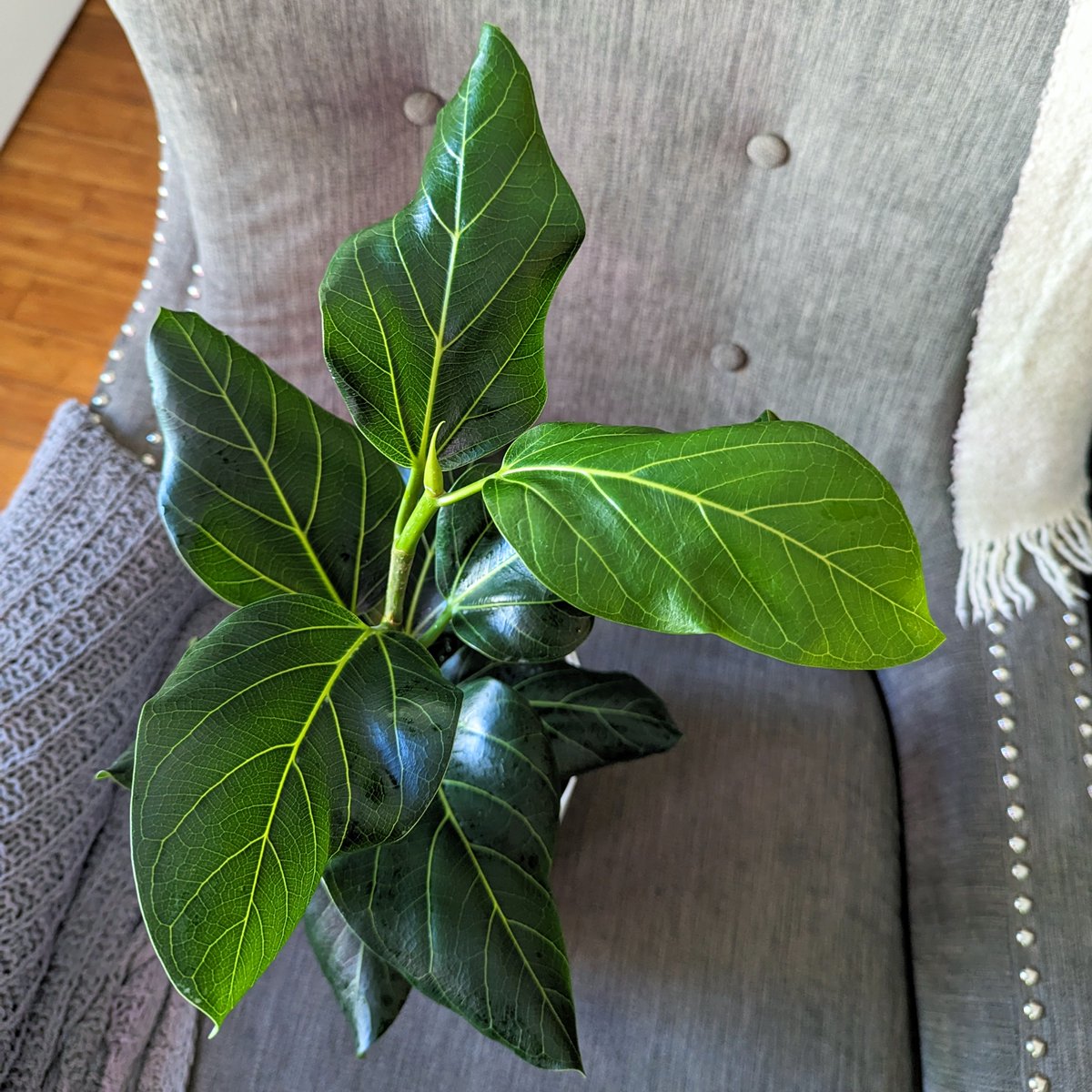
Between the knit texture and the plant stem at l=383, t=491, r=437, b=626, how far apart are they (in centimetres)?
27

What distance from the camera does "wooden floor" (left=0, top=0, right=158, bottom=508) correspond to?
129cm

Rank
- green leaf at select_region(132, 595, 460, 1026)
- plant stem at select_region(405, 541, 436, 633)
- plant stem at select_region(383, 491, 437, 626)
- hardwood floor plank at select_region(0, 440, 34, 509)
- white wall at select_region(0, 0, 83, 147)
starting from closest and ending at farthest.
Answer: green leaf at select_region(132, 595, 460, 1026) < plant stem at select_region(383, 491, 437, 626) < plant stem at select_region(405, 541, 436, 633) < hardwood floor plank at select_region(0, 440, 34, 509) < white wall at select_region(0, 0, 83, 147)

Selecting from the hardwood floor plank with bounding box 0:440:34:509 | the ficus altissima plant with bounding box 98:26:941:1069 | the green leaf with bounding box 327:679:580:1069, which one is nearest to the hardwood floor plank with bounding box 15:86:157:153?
the hardwood floor plank with bounding box 0:440:34:509

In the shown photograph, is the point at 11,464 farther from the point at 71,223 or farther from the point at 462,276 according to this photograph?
the point at 462,276

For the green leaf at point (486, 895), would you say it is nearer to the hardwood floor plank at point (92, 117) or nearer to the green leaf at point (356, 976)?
the green leaf at point (356, 976)

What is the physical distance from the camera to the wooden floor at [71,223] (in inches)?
50.8

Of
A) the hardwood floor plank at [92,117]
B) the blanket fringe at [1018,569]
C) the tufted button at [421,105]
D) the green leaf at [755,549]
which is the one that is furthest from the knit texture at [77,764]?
the hardwood floor plank at [92,117]

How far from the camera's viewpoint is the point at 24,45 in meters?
1.43

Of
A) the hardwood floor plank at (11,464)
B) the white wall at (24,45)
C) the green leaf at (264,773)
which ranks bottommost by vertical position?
the hardwood floor plank at (11,464)

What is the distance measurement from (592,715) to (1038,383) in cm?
38

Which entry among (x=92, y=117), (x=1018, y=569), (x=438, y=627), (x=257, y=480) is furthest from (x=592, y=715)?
(x=92, y=117)

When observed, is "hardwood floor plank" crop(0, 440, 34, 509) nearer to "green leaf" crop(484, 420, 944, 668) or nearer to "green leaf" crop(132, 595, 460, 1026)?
"green leaf" crop(132, 595, 460, 1026)

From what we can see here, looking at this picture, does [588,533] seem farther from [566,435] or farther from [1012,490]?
[1012,490]

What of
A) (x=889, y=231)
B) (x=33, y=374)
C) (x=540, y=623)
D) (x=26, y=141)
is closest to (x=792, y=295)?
(x=889, y=231)
